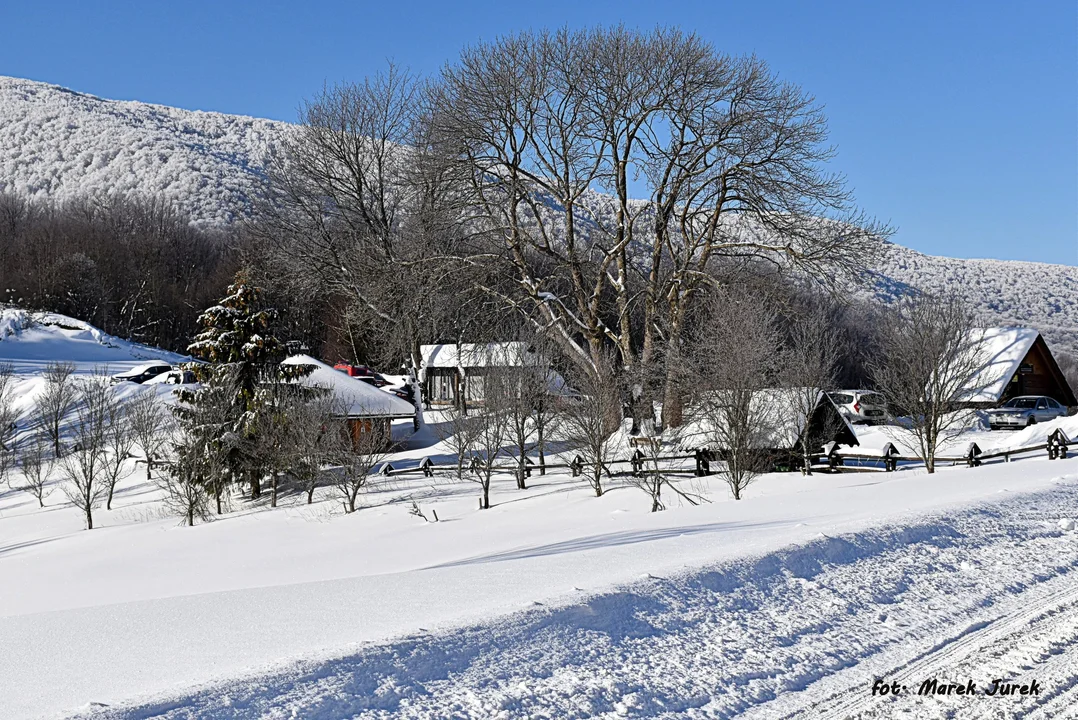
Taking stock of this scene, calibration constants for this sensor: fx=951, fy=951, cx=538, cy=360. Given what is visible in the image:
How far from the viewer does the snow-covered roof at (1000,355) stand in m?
Answer: 49.1

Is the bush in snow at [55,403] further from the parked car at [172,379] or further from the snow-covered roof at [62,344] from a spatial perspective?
the snow-covered roof at [62,344]

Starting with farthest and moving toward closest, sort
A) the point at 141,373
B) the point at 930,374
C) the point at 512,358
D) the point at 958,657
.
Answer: the point at 141,373 → the point at 512,358 → the point at 930,374 → the point at 958,657

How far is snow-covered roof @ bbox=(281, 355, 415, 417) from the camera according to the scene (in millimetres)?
37812

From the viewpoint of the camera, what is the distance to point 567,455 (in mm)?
35562

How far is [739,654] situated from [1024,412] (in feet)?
141

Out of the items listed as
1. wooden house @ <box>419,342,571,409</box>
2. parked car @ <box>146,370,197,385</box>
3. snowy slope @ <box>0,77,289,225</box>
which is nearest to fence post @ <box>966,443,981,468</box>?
wooden house @ <box>419,342,571,409</box>

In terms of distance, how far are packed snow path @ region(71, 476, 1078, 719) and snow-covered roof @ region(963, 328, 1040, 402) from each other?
142 ft

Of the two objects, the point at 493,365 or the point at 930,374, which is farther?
the point at 493,365

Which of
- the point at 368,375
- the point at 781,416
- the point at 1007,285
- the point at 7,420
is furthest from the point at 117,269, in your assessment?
the point at 1007,285

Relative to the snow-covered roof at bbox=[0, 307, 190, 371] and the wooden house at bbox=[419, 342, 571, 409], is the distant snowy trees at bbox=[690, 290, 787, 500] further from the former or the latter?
the snow-covered roof at bbox=[0, 307, 190, 371]

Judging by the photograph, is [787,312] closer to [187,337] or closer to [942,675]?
[942,675]

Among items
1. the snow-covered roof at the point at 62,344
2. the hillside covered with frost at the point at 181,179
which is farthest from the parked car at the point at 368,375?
the hillside covered with frost at the point at 181,179

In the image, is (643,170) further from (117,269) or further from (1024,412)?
(117,269)

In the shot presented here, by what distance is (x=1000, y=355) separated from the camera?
50.8 meters
